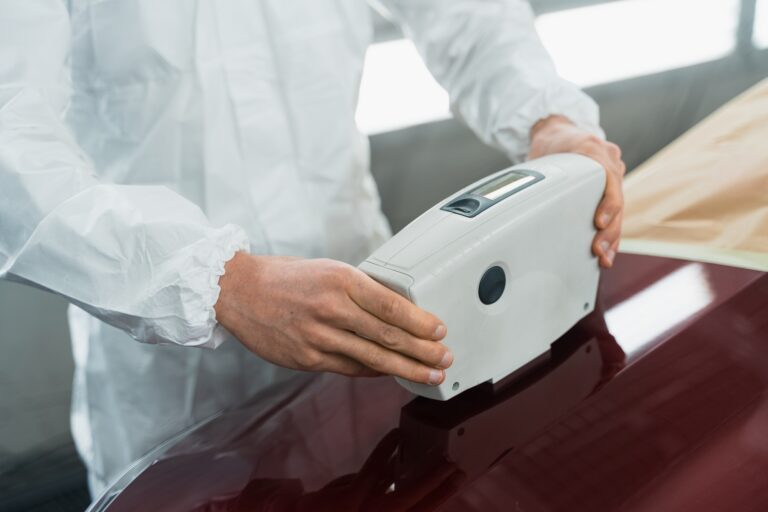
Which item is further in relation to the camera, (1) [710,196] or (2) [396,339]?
(1) [710,196]

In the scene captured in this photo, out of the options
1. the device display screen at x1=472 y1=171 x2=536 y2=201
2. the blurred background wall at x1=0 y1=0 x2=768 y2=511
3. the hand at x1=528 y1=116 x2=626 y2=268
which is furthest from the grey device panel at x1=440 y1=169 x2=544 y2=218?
the blurred background wall at x1=0 y1=0 x2=768 y2=511

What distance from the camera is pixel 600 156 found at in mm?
995

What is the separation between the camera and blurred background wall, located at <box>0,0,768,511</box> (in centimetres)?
193

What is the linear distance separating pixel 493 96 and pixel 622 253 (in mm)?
294

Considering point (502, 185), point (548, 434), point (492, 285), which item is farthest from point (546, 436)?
point (502, 185)

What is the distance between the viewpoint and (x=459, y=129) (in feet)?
8.41

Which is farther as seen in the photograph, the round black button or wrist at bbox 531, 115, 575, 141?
wrist at bbox 531, 115, 575, 141

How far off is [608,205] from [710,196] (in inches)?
14.3

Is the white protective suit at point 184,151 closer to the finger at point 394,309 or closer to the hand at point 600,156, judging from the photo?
the hand at point 600,156

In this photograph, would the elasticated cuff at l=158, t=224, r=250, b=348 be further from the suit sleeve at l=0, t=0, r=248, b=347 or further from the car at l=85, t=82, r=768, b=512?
the car at l=85, t=82, r=768, b=512

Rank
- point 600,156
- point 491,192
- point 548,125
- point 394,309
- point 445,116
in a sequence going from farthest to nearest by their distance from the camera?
point 445,116 → point 548,125 → point 600,156 → point 491,192 → point 394,309

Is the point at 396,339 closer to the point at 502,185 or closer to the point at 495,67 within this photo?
the point at 502,185

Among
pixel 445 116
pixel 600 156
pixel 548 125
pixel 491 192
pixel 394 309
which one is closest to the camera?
pixel 394 309

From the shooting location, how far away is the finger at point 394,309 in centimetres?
73
